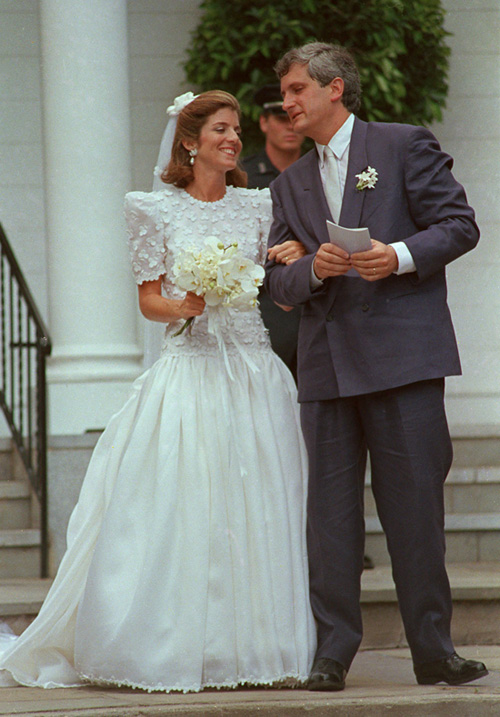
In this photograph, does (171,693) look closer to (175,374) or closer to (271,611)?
(271,611)

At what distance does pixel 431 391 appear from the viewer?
10.2 ft

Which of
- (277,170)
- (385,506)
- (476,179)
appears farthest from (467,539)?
(476,179)

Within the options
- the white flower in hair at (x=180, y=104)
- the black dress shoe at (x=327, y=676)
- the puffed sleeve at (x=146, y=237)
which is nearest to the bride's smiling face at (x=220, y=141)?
the white flower in hair at (x=180, y=104)

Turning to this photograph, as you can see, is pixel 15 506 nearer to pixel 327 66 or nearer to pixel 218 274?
pixel 218 274

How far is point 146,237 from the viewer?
3410mm

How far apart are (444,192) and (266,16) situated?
302cm

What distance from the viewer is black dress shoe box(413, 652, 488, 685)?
3.05 meters

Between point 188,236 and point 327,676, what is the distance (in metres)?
1.43

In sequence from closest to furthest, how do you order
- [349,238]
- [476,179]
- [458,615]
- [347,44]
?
1. [349,238]
2. [458,615]
3. [347,44]
4. [476,179]

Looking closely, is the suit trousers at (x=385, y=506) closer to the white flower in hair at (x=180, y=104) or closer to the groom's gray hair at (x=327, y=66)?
the groom's gray hair at (x=327, y=66)

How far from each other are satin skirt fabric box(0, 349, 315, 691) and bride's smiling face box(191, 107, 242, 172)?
2.12 feet

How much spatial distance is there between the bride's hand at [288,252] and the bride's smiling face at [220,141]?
1.19ft

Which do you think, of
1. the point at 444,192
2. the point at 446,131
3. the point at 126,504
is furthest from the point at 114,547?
the point at 446,131

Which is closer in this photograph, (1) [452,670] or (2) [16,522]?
(1) [452,670]
